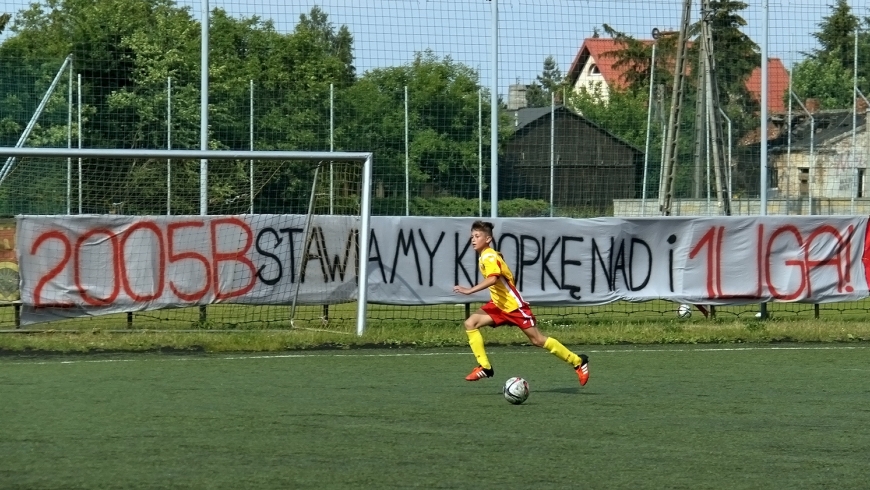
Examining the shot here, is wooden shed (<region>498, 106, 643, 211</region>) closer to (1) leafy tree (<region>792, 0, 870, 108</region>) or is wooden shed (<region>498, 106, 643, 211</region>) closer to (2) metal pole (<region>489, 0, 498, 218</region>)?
(2) metal pole (<region>489, 0, 498, 218</region>)

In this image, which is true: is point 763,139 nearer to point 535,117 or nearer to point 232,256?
point 535,117

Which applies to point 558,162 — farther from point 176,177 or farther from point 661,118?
point 176,177

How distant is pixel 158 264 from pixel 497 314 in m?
5.87

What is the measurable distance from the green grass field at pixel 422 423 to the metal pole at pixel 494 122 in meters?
4.32

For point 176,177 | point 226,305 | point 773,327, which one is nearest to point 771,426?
point 773,327

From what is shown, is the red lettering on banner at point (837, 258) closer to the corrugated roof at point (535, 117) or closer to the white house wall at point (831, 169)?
the white house wall at point (831, 169)

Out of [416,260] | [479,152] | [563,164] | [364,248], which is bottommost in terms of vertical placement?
[416,260]

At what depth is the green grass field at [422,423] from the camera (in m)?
6.98

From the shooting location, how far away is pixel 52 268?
49.1 feet

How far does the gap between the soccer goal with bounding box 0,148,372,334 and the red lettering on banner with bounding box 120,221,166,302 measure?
1 cm

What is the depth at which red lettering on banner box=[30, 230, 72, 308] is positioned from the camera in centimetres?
1485

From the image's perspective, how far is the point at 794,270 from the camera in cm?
1688

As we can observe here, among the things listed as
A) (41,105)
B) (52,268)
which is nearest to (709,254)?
(52,268)

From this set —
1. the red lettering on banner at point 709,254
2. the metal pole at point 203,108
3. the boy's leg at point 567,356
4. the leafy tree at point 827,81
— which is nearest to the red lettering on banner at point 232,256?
the metal pole at point 203,108
